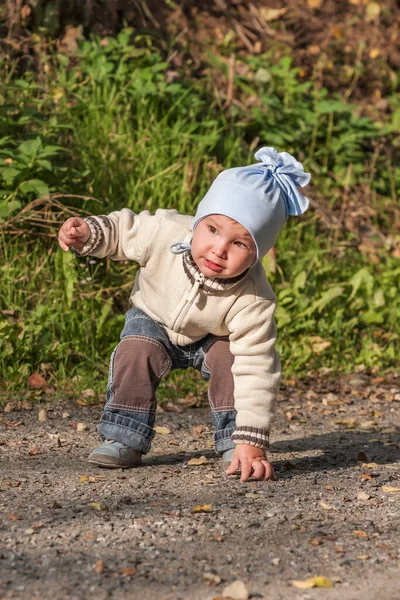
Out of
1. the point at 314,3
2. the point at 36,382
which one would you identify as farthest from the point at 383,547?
the point at 314,3

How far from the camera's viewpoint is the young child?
11.2ft

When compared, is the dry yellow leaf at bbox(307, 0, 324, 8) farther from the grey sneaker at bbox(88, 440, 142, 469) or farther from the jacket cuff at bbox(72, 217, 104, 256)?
the grey sneaker at bbox(88, 440, 142, 469)

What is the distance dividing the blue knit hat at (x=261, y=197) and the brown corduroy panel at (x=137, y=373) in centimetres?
49

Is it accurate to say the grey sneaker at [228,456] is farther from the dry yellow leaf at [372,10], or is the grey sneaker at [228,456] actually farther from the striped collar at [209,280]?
the dry yellow leaf at [372,10]

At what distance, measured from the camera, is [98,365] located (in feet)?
16.0

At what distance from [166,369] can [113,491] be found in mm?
546

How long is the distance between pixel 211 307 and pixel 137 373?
1.19 feet

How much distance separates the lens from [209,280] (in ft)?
11.4

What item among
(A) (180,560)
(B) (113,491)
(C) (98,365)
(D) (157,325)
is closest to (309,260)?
(C) (98,365)

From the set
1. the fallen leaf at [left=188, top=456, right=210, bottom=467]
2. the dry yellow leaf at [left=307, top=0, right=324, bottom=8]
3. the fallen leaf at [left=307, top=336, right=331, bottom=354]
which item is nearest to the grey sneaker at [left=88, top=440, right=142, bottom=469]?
the fallen leaf at [left=188, top=456, right=210, bottom=467]

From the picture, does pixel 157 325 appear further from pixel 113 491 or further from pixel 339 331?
pixel 339 331

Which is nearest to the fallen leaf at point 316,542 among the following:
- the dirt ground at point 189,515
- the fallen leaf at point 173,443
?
the dirt ground at point 189,515

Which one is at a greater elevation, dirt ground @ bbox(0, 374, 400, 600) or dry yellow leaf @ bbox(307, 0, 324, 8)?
dry yellow leaf @ bbox(307, 0, 324, 8)

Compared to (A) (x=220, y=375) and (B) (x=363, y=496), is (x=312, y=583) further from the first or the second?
(A) (x=220, y=375)
